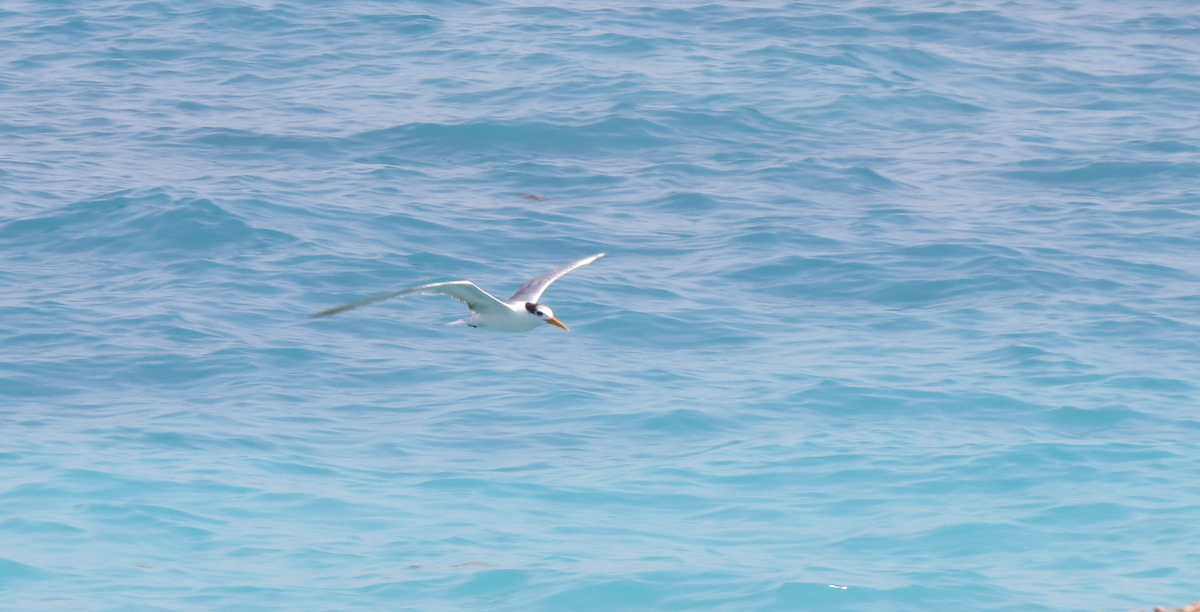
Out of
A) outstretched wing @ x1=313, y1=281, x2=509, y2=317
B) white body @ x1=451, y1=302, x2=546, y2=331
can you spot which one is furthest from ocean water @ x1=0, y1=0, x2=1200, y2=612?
outstretched wing @ x1=313, y1=281, x2=509, y2=317

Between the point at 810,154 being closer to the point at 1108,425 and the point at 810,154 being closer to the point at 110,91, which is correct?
the point at 1108,425

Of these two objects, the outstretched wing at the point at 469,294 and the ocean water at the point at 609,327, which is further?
the ocean water at the point at 609,327

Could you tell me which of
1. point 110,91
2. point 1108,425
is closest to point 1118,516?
point 1108,425

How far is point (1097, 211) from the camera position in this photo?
17641 millimetres

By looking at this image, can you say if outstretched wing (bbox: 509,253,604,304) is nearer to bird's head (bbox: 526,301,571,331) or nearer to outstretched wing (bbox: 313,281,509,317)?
bird's head (bbox: 526,301,571,331)

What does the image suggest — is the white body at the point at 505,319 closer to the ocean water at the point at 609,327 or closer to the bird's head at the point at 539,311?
the bird's head at the point at 539,311

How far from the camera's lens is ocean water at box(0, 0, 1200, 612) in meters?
10.4

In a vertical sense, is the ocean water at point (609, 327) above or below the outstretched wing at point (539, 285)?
below

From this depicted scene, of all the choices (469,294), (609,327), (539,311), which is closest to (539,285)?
(539,311)

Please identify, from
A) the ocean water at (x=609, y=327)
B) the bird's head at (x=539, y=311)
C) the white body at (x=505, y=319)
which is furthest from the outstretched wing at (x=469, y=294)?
the ocean water at (x=609, y=327)

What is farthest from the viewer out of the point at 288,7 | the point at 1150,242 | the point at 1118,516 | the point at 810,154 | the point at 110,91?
the point at 288,7

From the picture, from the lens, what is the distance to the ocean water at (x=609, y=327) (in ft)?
34.0

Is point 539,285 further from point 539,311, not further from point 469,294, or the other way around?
point 469,294

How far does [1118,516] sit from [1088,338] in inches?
132
